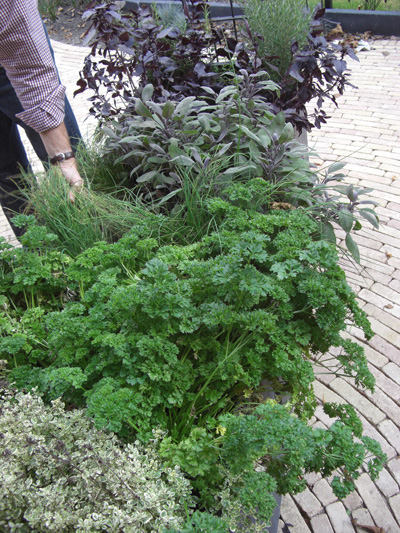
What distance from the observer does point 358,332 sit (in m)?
3.28

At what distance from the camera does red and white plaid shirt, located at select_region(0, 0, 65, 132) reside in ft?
7.25

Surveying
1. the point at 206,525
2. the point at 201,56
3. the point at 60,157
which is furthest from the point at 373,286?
the point at 206,525

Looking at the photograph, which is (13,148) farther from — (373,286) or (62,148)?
(373,286)

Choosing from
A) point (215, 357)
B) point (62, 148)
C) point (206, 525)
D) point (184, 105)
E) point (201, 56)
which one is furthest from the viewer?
point (201, 56)

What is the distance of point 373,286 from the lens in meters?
3.52

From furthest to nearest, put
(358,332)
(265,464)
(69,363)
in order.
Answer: (358,332) → (69,363) → (265,464)

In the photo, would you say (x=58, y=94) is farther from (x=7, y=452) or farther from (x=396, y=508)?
(x=396, y=508)

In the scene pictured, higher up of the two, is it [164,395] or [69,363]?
[69,363]

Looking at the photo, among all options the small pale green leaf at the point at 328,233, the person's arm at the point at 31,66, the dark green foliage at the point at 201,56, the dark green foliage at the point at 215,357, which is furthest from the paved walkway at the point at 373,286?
the person's arm at the point at 31,66

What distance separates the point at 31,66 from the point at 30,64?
1 cm

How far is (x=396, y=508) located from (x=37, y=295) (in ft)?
6.68

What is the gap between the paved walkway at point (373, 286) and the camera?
7.67 feet

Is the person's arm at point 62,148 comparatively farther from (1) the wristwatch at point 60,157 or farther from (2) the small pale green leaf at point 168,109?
(2) the small pale green leaf at point 168,109

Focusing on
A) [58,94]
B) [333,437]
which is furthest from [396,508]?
[58,94]
